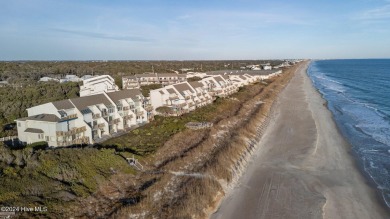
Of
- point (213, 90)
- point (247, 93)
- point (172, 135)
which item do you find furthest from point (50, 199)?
point (247, 93)

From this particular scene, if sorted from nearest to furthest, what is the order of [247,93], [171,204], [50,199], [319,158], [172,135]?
[50,199] < [171,204] < [319,158] < [172,135] < [247,93]

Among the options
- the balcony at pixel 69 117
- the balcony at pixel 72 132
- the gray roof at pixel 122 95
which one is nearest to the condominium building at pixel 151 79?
the gray roof at pixel 122 95

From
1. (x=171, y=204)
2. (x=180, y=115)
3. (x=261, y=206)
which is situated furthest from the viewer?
(x=180, y=115)

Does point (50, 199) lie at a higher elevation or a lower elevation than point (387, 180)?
higher

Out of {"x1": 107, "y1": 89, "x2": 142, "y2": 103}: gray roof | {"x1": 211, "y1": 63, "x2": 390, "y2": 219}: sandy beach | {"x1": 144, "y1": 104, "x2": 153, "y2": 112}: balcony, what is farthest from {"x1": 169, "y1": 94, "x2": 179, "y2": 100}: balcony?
{"x1": 211, "y1": 63, "x2": 390, "y2": 219}: sandy beach

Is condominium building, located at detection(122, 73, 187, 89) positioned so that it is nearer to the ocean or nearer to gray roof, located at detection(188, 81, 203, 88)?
gray roof, located at detection(188, 81, 203, 88)

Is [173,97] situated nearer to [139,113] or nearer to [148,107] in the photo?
[148,107]

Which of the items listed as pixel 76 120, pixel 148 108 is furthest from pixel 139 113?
pixel 76 120

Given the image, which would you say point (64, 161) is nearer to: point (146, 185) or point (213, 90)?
point (146, 185)
